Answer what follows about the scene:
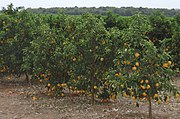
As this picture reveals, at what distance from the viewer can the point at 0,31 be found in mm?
11289

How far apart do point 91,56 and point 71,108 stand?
126 centimetres

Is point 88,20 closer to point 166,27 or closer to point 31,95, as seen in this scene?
point 31,95

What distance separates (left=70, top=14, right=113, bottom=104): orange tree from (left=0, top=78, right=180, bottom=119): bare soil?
1.63ft

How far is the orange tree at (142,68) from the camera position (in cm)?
595

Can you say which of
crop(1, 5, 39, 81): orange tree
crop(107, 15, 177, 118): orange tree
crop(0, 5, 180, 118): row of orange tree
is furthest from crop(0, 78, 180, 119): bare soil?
crop(1, 5, 39, 81): orange tree

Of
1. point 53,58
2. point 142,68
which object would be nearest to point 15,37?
point 53,58

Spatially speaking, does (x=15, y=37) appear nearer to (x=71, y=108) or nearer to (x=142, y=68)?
(x=71, y=108)

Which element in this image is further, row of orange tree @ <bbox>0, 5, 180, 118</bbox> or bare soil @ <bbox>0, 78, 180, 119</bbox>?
bare soil @ <bbox>0, 78, 180, 119</bbox>

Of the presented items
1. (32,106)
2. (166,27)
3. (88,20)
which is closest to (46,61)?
(32,106)

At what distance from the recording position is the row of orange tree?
6.01 metres

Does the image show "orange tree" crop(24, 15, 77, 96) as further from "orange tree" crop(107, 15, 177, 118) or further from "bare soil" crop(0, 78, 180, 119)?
"orange tree" crop(107, 15, 177, 118)

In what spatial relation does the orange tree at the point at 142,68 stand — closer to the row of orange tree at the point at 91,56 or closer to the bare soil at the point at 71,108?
the row of orange tree at the point at 91,56

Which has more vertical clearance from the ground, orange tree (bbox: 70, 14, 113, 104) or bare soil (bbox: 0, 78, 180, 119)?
orange tree (bbox: 70, 14, 113, 104)

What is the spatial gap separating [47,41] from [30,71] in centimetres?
181
